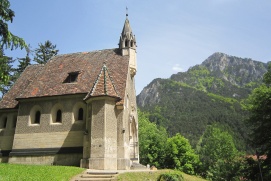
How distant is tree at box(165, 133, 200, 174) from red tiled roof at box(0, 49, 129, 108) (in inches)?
952

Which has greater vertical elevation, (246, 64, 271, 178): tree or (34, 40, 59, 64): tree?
(34, 40, 59, 64): tree

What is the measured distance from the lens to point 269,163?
27250mm

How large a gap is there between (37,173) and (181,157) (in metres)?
33.4

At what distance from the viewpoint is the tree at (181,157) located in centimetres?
4517

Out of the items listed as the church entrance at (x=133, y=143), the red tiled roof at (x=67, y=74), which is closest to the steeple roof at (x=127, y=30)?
the red tiled roof at (x=67, y=74)

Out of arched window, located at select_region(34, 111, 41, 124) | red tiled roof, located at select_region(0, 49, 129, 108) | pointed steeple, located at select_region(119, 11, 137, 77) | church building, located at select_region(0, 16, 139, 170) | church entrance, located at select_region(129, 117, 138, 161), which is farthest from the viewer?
pointed steeple, located at select_region(119, 11, 137, 77)

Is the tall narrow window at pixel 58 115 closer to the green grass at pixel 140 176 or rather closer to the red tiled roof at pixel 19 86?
the red tiled roof at pixel 19 86

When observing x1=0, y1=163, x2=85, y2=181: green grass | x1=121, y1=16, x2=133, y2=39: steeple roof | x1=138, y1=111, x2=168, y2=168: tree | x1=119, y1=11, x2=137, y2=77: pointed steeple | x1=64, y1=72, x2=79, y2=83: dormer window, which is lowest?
x1=0, y1=163, x2=85, y2=181: green grass

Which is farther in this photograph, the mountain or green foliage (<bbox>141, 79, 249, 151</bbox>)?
the mountain

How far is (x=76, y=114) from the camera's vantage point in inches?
961

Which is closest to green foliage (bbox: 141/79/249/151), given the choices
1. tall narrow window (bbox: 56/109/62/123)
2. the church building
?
the church building

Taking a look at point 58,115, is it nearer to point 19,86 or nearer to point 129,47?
point 19,86

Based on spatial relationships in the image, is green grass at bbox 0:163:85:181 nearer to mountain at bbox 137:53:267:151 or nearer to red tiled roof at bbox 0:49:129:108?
red tiled roof at bbox 0:49:129:108

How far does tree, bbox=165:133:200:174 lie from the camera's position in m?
45.2
